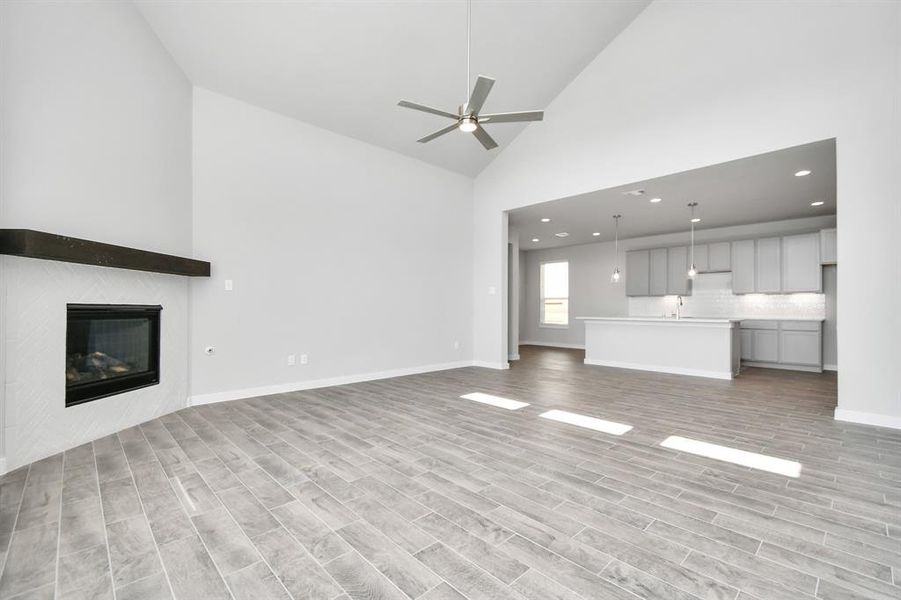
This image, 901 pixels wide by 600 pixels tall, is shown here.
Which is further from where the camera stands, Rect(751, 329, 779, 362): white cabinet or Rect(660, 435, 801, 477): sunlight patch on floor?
Rect(751, 329, 779, 362): white cabinet

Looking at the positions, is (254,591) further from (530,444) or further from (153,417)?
(153,417)

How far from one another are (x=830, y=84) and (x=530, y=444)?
454 cm

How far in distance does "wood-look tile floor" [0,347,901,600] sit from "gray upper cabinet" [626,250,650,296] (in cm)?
588

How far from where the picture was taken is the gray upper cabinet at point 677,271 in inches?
343

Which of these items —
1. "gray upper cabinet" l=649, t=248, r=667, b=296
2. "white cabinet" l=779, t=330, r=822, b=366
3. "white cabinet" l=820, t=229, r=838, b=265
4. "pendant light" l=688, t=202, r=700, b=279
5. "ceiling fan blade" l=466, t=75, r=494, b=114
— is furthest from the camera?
"gray upper cabinet" l=649, t=248, r=667, b=296

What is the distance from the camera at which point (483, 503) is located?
2.20m

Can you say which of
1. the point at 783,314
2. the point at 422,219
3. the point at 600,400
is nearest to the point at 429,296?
the point at 422,219

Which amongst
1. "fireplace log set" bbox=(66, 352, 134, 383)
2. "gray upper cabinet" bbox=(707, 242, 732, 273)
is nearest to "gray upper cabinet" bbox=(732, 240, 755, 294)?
"gray upper cabinet" bbox=(707, 242, 732, 273)

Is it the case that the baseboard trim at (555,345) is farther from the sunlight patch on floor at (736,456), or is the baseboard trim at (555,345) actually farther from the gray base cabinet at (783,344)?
the sunlight patch on floor at (736,456)

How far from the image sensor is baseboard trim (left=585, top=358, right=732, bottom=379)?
6.37 meters

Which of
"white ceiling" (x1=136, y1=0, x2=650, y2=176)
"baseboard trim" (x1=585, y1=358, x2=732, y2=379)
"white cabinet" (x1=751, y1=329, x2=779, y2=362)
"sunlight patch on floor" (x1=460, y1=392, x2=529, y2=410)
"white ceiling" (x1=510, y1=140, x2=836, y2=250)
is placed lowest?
"baseboard trim" (x1=585, y1=358, x2=732, y2=379)

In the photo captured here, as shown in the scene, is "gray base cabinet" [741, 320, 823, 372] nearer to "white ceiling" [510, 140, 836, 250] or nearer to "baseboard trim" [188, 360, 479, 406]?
"white ceiling" [510, 140, 836, 250]

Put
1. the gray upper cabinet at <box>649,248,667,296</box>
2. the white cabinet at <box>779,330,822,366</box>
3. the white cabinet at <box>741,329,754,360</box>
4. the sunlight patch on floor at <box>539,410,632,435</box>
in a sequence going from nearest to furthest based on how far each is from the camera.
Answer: the sunlight patch on floor at <box>539,410,632,435</box>
the white cabinet at <box>779,330,822,366</box>
the white cabinet at <box>741,329,754,360</box>
the gray upper cabinet at <box>649,248,667,296</box>

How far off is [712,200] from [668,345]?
2437 mm
